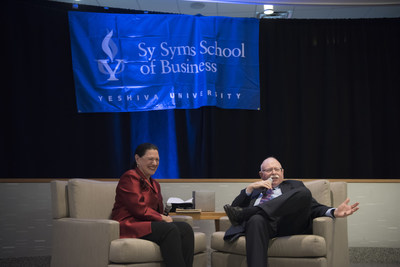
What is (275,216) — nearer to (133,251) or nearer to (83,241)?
(133,251)

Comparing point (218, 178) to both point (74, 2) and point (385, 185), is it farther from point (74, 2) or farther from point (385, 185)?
point (74, 2)

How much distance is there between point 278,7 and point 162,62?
1.42 m

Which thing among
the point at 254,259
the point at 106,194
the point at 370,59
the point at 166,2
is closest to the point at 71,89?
the point at 166,2

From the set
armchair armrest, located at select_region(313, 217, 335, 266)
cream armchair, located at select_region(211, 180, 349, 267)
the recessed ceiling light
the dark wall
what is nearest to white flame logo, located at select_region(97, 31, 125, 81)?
the dark wall

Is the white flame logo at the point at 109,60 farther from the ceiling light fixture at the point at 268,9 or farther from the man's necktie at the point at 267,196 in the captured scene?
the man's necktie at the point at 267,196

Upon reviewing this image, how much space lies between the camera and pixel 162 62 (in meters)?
5.15

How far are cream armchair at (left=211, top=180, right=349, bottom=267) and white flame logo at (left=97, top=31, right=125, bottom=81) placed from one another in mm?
2282

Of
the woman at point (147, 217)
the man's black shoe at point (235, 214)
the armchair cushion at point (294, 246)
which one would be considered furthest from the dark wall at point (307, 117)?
the armchair cushion at point (294, 246)

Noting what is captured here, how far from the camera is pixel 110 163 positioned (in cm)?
514

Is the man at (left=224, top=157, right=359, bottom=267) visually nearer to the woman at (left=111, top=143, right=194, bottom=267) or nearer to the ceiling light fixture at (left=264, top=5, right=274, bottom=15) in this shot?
the woman at (left=111, top=143, right=194, bottom=267)

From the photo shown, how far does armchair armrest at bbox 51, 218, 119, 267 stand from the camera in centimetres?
302

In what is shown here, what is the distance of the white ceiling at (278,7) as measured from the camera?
5102mm

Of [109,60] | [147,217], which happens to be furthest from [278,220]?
[109,60]

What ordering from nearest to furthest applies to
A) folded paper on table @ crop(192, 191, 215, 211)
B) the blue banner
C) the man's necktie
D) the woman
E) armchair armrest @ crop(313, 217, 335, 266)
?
the woman, armchair armrest @ crop(313, 217, 335, 266), the man's necktie, folded paper on table @ crop(192, 191, 215, 211), the blue banner
